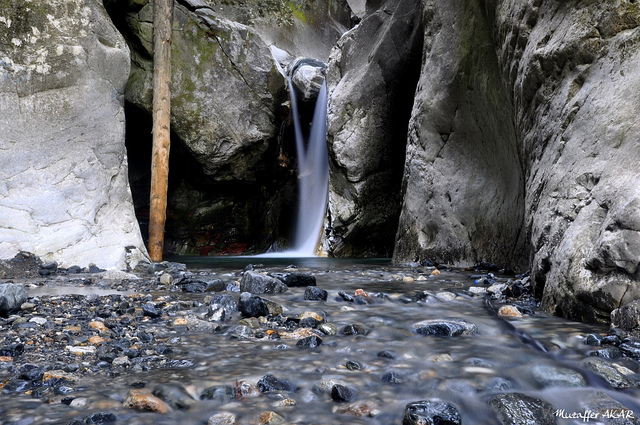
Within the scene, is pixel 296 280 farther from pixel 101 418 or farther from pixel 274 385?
pixel 101 418


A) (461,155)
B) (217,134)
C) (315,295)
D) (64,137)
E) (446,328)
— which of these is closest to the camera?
(446,328)

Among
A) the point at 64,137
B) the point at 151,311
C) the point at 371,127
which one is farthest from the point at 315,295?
the point at 371,127

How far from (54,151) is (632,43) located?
627 centimetres

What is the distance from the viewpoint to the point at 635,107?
102 inches

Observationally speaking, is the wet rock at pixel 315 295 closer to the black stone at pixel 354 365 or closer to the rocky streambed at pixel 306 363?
the rocky streambed at pixel 306 363

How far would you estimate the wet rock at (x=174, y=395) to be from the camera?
1.44 metres

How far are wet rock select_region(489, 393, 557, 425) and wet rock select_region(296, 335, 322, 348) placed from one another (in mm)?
842

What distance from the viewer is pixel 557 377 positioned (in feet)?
5.34

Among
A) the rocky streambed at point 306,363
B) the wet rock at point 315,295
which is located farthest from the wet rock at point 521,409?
the wet rock at point 315,295

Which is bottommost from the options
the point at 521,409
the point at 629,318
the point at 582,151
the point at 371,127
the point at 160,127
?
the point at 521,409

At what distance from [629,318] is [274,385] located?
1693mm

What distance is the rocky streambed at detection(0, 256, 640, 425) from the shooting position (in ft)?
4.54

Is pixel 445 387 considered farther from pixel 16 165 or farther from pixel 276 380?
pixel 16 165

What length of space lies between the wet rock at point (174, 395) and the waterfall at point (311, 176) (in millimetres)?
9282
